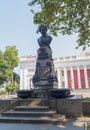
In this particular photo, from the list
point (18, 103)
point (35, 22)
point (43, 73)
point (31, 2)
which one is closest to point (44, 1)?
point (31, 2)

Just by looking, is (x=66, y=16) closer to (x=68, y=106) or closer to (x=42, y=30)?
(x=42, y=30)

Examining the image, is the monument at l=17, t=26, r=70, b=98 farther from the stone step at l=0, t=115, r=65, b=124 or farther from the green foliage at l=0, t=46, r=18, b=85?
the green foliage at l=0, t=46, r=18, b=85

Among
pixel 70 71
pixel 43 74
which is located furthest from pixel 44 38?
pixel 70 71

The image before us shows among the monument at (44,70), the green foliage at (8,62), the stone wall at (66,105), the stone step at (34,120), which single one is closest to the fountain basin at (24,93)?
the monument at (44,70)

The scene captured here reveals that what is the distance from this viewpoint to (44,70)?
11102 millimetres

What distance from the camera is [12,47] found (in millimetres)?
44219

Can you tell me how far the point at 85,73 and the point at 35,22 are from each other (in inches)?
2010

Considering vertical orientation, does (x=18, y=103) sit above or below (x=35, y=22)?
below

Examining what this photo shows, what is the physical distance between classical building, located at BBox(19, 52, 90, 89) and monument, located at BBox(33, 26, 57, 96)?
4831cm

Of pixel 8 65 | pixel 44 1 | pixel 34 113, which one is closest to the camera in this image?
pixel 34 113

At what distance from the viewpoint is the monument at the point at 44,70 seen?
34.9 feet

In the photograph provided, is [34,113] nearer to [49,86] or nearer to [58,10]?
[49,86]

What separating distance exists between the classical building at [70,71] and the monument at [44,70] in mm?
48311

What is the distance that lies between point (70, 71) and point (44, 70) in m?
52.0
